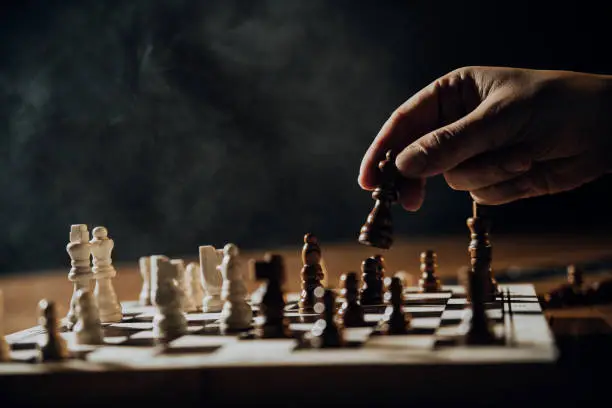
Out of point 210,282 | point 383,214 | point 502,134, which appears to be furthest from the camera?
point 210,282

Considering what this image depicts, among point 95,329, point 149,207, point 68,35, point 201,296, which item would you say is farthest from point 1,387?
point 68,35

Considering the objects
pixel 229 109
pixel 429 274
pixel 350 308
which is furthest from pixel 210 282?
pixel 229 109

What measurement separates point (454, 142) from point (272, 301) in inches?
23.3

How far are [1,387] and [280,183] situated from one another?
445 centimetres

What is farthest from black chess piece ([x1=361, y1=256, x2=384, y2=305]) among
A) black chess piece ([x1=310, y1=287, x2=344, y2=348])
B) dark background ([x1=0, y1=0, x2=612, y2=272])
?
dark background ([x1=0, y1=0, x2=612, y2=272])

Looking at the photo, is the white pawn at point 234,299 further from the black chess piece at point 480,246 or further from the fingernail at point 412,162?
the black chess piece at point 480,246

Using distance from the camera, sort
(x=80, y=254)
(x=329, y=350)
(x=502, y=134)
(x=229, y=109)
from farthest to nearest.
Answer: (x=229, y=109), (x=80, y=254), (x=502, y=134), (x=329, y=350)

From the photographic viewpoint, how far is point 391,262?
12.5 feet

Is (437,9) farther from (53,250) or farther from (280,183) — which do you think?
(53,250)

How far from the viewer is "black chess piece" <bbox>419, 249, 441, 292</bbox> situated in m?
2.40

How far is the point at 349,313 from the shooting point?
1732mm

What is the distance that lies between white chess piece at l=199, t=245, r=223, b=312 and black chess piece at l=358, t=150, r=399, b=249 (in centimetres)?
51

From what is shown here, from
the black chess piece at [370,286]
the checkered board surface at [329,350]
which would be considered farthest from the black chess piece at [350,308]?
the black chess piece at [370,286]

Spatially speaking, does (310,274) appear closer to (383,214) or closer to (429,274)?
(383,214)
